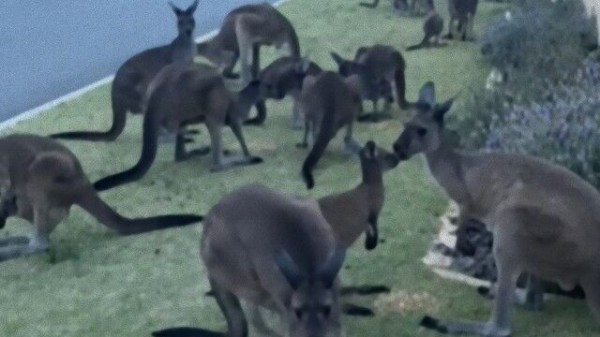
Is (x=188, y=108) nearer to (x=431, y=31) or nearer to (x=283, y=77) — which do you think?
(x=283, y=77)

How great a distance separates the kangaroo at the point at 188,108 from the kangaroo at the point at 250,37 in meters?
1.77

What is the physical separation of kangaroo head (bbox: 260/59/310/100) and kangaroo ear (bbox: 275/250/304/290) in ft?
12.1

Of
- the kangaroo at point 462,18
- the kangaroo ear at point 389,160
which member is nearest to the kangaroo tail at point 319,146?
the kangaroo ear at point 389,160

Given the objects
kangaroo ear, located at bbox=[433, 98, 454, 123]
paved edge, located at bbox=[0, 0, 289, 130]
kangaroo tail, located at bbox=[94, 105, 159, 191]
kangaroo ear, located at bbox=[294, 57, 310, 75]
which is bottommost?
paved edge, located at bbox=[0, 0, 289, 130]

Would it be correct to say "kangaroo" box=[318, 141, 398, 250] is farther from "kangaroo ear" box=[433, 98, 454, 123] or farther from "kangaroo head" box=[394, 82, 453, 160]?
"kangaroo ear" box=[433, 98, 454, 123]

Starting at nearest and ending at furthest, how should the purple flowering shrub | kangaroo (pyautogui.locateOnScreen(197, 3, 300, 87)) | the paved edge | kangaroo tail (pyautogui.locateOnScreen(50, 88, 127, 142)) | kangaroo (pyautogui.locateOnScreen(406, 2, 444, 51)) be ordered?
1. the purple flowering shrub
2. kangaroo tail (pyautogui.locateOnScreen(50, 88, 127, 142))
3. the paved edge
4. kangaroo (pyautogui.locateOnScreen(197, 3, 300, 87))
5. kangaroo (pyautogui.locateOnScreen(406, 2, 444, 51))

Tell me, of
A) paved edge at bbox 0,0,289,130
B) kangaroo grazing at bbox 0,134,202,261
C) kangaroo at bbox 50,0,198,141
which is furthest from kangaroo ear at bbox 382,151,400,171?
paved edge at bbox 0,0,289,130

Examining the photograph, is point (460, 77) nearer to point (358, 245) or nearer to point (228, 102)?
point (228, 102)

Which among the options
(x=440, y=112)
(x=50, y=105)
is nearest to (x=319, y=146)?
(x=440, y=112)

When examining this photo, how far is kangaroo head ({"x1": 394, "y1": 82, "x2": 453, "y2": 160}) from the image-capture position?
4.97 meters

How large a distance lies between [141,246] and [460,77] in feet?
13.2

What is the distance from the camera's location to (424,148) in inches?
197

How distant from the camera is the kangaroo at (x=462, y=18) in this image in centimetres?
1000

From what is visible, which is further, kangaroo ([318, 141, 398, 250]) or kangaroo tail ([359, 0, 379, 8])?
kangaroo tail ([359, 0, 379, 8])
